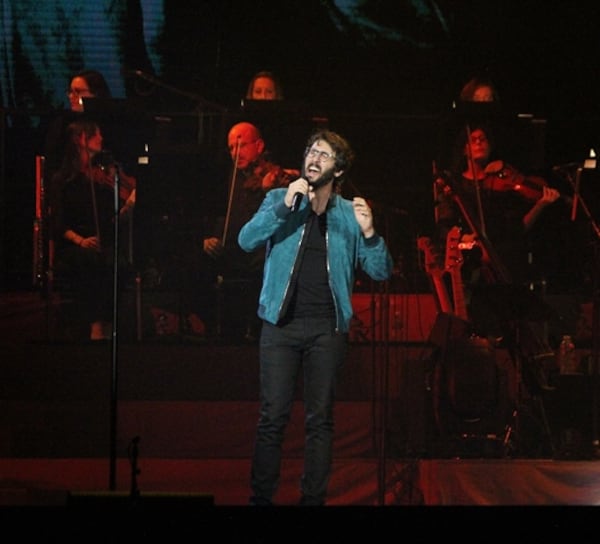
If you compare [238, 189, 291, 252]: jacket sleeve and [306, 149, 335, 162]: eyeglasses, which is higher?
[306, 149, 335, 162]: eyeglasses

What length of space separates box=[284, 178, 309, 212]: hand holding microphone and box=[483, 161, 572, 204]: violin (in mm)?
2226

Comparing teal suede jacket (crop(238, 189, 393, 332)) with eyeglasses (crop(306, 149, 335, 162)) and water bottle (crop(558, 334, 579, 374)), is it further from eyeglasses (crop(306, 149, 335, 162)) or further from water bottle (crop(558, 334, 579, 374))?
water bottle (crop(558, 334, 579, 374))

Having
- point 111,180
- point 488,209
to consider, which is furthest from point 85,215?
point 488,209

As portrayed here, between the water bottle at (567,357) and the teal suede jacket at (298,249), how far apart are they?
1.84 metres

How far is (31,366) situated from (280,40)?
7.42 feet

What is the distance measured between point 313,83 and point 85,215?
57.9 inches

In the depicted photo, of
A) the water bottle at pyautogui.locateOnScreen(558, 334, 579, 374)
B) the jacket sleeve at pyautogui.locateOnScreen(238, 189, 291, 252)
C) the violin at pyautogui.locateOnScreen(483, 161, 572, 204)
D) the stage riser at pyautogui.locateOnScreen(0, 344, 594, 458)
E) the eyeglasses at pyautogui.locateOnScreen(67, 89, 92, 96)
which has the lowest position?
the stage riser at pyautogui.locateOnScreen(0, 344, 594, 458)

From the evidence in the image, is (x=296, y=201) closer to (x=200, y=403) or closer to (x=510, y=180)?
(x=200, y=403)

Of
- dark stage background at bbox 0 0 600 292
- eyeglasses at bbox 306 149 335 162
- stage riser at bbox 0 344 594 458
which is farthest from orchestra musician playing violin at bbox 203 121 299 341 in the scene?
eyeglasses at bbox 306 149 335 162

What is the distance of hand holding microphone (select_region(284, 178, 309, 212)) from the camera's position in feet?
13.5

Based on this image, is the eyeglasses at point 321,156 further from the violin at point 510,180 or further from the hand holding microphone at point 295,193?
the violin at point 510,180

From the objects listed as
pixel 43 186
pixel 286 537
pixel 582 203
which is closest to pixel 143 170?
pixel 43 186

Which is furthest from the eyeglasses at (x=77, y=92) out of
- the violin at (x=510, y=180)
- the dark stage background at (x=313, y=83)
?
the violin at (x=510, y=180)

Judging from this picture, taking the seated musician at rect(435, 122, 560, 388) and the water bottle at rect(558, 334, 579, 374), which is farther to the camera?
the seated musician at rect(435, 122, 560, 388)
